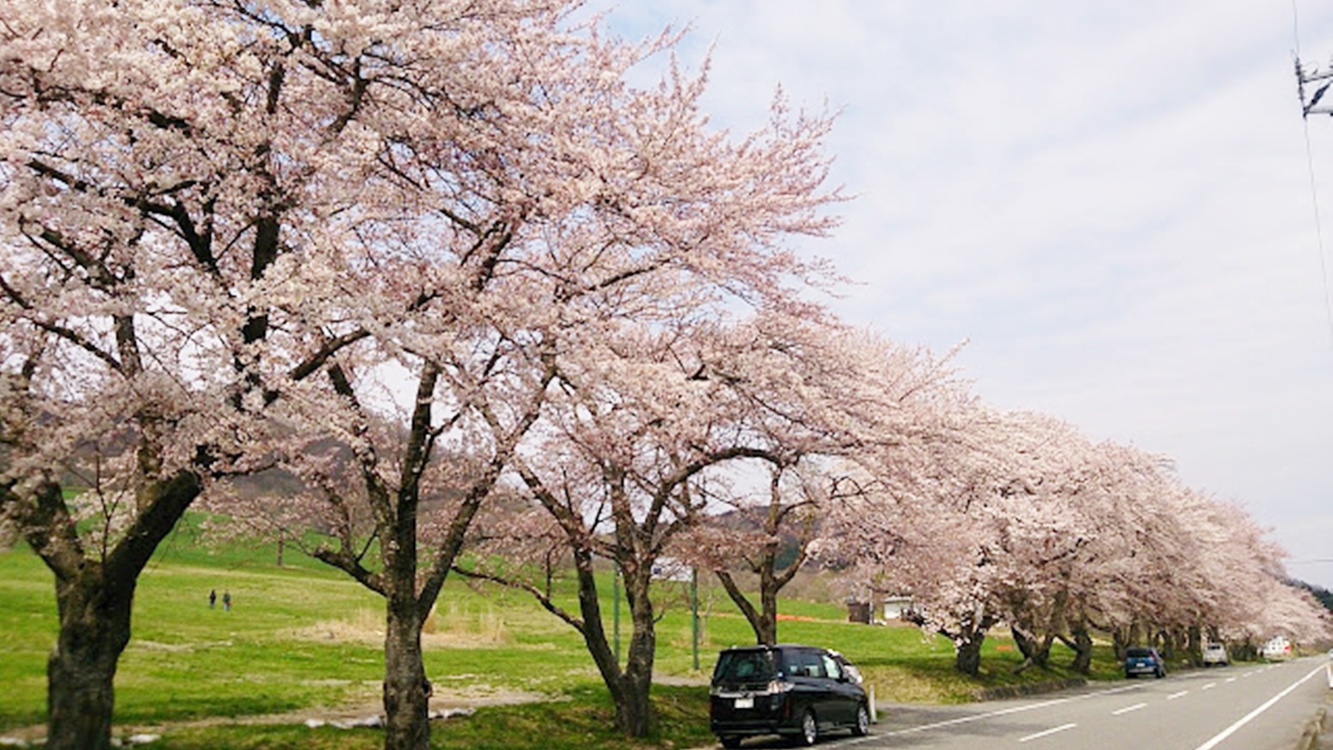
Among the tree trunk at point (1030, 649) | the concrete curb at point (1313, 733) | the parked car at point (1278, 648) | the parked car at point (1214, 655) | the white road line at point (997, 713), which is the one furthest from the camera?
the parked car at point (1278, 648)

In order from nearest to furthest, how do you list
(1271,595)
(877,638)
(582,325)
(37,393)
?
(37,393) < (582,325) < (877,638) < (1271,595)

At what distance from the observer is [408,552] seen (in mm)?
13805

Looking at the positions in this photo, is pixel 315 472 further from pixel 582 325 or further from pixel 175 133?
pixel 175 133

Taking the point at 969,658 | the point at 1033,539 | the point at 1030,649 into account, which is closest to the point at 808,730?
the point at 969,658

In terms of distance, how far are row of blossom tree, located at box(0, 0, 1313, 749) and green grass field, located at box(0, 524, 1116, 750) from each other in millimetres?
1493

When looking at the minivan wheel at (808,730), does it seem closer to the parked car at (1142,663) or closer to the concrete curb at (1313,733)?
the concrete curb at (1313,733)

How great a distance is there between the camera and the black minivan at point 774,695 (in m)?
17.4

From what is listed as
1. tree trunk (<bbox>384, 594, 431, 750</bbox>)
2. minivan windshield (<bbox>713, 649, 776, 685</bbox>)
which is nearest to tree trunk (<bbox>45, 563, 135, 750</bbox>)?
tree trunk (<bbox>384, 594, 431, 750</bbox>)

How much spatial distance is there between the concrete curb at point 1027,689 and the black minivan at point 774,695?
46.8ft

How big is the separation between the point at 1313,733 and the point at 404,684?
49.0 ft

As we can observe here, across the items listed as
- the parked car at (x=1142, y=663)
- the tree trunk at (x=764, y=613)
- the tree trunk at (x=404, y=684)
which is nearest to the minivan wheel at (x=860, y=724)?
the tree trunk at (x=764, y=613)

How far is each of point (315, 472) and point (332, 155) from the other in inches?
226

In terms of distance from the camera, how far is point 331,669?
2366 centimetres

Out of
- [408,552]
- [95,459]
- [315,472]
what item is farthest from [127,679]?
[95,459]
